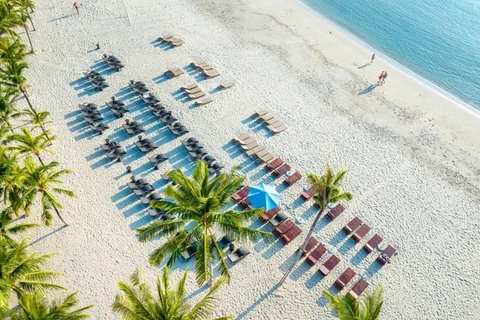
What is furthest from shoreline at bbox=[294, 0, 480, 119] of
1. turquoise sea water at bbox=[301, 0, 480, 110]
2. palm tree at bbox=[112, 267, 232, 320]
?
palm tree at bbox=[112, 267, 232, 320]

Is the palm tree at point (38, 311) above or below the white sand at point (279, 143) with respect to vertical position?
above

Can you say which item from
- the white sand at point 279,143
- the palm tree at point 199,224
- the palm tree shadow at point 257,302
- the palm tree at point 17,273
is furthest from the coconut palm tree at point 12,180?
the palm tree shadow at point 257,302

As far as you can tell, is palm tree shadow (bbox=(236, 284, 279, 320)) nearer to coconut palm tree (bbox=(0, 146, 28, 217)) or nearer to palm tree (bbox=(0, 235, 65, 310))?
palm tree (bbox=(0, 235, 65, 310))

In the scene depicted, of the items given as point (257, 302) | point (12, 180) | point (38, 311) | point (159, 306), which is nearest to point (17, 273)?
point (38, 311)

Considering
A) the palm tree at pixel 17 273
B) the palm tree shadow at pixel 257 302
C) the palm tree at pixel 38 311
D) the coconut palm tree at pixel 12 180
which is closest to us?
the palm tree at pixel 38 311

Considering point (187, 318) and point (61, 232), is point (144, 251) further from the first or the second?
point (187, 318)

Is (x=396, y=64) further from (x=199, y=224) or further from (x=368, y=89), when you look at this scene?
(x=199, y=224)

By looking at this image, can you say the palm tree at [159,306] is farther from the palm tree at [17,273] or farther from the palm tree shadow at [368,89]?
the palm tree shadow at [368,89]
